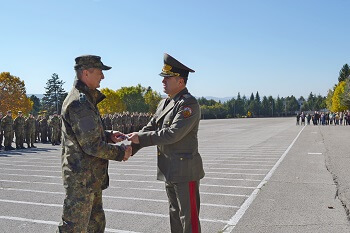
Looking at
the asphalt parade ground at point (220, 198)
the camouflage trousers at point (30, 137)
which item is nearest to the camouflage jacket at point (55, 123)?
the camouflage trousers at point (30, 137)

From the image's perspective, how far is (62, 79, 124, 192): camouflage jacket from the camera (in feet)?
11.0

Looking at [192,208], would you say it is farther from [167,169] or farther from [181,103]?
[181,103]

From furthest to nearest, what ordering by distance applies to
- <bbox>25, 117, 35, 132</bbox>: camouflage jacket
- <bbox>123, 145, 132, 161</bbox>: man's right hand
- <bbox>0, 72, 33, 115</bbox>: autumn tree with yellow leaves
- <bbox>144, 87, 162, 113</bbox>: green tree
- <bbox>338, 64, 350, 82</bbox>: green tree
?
<bbox>338, 64, 350, 82</bbox>: green tree → <bbox>144, 87, 162, 113</bbox>: green tree → <bbox>0, 72, 33, 115</bbox>: autumn tree with yellow leaves → <bbox>25, 117, 35, 132</bbox>: camouflage jacket → <bbox>123, 145, 132, 161</bbox>: man's right hand

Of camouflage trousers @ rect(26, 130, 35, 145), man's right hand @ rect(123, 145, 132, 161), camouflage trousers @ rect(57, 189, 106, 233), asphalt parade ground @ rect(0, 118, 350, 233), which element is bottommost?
asphalt parade ground @ rect(0, 118, 350, 233)

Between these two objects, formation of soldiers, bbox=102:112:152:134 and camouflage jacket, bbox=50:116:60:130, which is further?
formation of soldiers, bbox=102:112:152:134

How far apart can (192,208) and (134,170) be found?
689cm

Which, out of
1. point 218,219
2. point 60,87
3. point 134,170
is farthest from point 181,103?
point 60,87

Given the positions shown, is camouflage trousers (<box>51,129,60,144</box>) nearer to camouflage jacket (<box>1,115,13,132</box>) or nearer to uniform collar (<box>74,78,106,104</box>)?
camouflage jacket (<box>1,115,13,132</box>)

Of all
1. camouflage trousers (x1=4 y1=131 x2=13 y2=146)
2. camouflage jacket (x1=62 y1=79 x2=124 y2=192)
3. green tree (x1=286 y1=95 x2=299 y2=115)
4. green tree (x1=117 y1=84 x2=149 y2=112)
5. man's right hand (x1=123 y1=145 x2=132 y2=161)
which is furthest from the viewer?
green tree (x1=286 y1=95 x2=299 y2=115)

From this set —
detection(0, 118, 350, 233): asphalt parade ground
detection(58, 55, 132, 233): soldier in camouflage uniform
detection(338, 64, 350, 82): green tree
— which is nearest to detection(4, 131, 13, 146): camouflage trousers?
detection(0, 118, 350, 233): asphalt parade ground

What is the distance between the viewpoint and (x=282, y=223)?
17.3ft

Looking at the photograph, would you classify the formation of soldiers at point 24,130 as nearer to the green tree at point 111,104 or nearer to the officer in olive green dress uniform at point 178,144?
the officer in olive green dress uniform at point 178,144

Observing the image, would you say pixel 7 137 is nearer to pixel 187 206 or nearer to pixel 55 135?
pixel 55 135

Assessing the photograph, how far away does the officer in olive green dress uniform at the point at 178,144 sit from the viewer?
3.72 meters
